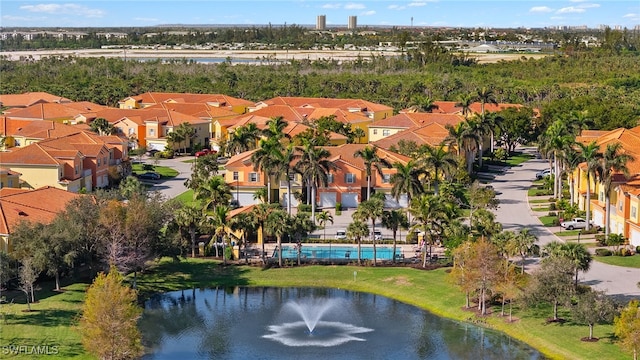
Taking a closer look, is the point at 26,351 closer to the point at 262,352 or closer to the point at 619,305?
the point at 262,352

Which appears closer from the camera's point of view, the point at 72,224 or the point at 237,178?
the point at 72,224

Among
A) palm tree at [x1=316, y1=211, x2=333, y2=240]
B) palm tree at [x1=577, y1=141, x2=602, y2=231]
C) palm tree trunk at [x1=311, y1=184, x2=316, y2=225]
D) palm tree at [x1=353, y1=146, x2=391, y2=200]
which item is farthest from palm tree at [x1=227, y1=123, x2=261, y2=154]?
palm tree at [x1=577, y1=141, x2=602, y2=231]

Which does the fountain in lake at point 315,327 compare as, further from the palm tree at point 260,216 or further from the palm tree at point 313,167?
the palm tree at point 313,167

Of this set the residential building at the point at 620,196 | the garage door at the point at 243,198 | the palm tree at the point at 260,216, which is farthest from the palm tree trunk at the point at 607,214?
the garage door at the point at 243,198

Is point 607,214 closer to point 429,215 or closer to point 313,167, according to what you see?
point 429,215

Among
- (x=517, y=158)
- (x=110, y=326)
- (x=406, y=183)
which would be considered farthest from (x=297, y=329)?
(x=517, y=158)

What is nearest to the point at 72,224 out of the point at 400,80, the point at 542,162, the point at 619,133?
the point at 619,133
